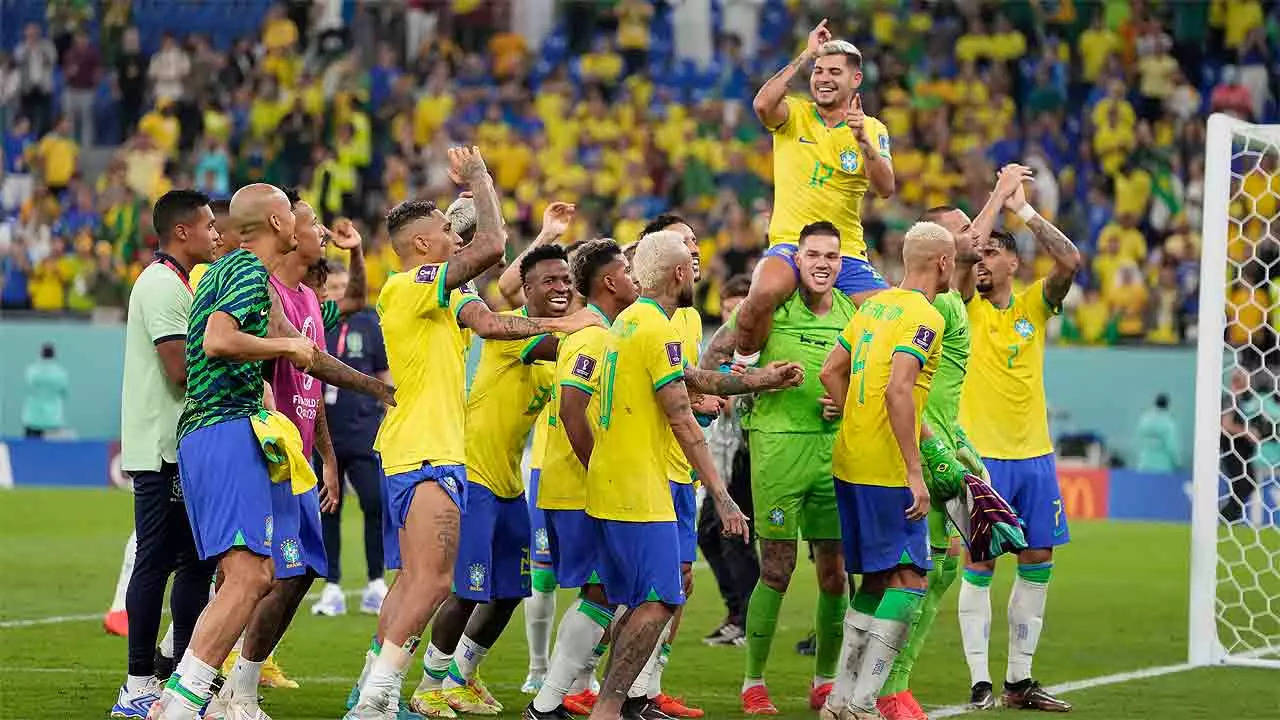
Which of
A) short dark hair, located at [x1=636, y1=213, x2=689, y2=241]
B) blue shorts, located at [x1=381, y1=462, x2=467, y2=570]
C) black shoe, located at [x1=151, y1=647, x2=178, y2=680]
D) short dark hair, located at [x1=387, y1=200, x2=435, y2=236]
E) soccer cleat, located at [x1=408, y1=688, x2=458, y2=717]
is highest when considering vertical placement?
short dark hair, located at [x1=636, y1=213, x2=689, y2=241]

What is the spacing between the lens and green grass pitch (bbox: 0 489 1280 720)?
9688 mm

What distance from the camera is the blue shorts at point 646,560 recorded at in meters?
8.05

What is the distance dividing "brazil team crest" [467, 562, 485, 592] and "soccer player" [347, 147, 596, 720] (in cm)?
63

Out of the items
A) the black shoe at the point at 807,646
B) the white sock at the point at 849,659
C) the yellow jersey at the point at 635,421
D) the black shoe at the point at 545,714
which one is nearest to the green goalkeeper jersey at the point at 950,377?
the white sock at the point at 849,659

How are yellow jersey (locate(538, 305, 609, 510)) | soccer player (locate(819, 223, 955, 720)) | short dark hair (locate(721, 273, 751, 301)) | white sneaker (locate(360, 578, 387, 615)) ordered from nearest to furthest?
yellow jersey (locate(538, 305, 609, 510))
soccer player (locate(819, 223, 955, 720))
short dark hair (locate(721, 273, 751, 301))
white sneaker (locate(360, 578, 387, 615))

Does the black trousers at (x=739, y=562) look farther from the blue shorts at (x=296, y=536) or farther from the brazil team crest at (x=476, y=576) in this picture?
the blue shorts at (x=296, y=536)

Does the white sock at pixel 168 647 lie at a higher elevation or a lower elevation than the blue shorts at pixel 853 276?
lower

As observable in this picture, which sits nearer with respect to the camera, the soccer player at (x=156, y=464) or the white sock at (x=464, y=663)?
the soccer player at (x=156, y=464)

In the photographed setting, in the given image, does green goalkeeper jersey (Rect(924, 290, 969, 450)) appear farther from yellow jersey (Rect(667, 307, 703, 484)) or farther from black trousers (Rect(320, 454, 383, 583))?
black trousers (Rect(320, 454, 383, 583))

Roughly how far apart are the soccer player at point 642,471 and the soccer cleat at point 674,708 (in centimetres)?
128

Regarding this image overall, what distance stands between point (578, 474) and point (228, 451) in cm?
203

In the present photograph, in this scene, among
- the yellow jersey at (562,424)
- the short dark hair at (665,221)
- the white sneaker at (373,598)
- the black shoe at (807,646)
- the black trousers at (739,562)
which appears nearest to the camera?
the yellow jersey at (562,424)

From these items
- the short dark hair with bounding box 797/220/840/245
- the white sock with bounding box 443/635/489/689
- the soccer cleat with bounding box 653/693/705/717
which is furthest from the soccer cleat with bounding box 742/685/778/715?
the short dark hair with bounding box 797/220/840/245

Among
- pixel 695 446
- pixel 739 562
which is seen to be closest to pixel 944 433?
pixel 695 446
